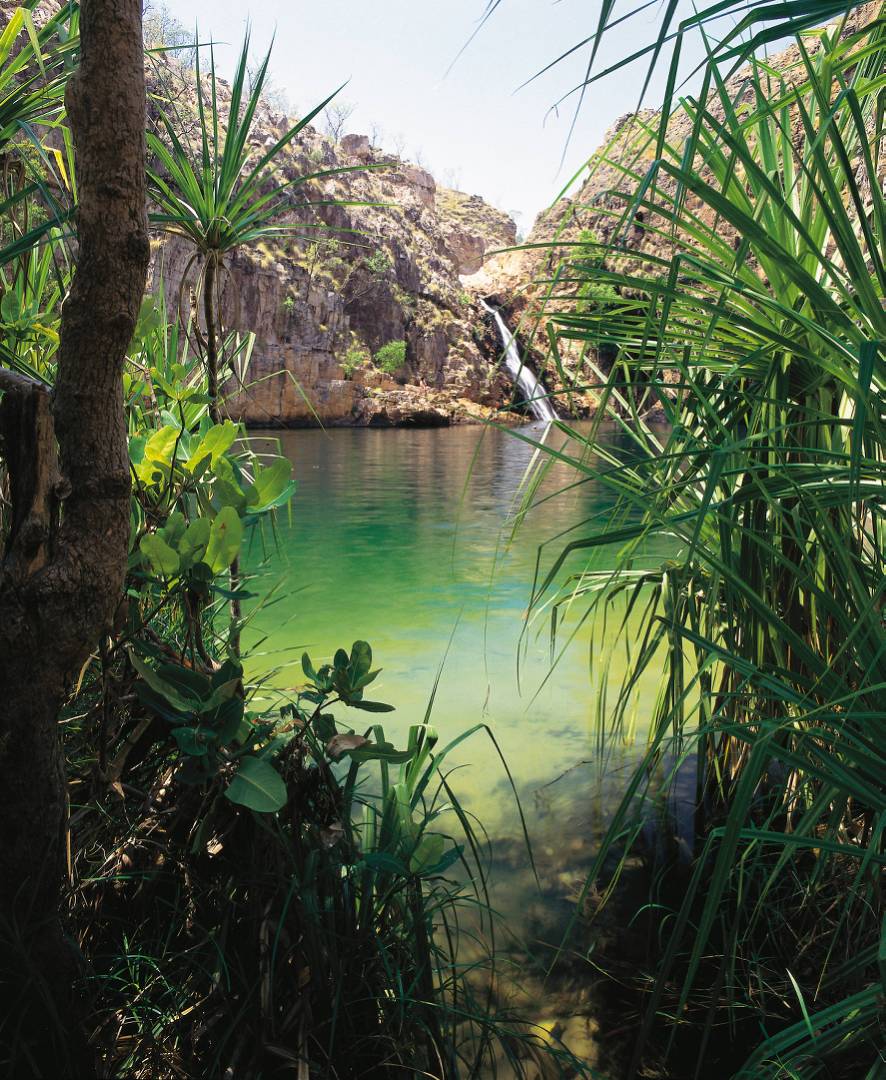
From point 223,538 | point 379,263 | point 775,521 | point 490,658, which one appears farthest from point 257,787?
point 379,263

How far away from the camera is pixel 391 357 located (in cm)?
2311

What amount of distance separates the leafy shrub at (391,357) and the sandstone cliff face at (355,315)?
11 cm

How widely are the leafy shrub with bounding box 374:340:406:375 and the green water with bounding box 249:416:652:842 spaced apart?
1586cm

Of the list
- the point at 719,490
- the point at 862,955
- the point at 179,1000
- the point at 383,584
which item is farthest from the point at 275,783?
the point at 383,584

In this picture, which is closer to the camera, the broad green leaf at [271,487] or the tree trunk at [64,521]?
the tree trunk at [64,521]

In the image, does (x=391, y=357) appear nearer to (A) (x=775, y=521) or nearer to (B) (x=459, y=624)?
(B) (x=459, y=624)

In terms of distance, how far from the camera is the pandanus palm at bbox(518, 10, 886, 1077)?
80 centimetres

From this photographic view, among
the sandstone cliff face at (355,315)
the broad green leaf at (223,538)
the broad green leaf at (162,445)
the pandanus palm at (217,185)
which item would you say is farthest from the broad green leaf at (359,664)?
the sandstone cliff face at (355,315)

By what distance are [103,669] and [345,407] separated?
21.2 m

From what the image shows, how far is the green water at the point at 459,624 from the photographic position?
212 centimetres

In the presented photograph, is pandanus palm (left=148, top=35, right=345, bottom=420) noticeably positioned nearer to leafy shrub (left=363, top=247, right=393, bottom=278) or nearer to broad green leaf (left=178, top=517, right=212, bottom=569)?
broad green leaf (left=178, top=517, right=212, bottom=569)

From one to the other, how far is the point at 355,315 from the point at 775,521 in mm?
24091

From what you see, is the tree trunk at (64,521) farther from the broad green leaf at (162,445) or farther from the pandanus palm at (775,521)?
the pandanus palm at (775,521)

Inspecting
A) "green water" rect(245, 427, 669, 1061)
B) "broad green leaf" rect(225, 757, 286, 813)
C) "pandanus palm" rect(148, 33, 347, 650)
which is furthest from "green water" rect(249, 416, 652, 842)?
"pandanus palm" rect(148, 33, 347, 650)
